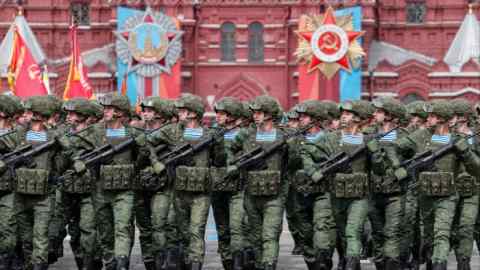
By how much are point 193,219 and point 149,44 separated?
2584cm

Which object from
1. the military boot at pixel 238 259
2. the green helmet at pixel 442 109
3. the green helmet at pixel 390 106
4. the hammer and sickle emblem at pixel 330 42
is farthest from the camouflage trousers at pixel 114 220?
the hammer and sickle emblem at pixel 330 42

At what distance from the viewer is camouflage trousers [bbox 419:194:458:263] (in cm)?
1241

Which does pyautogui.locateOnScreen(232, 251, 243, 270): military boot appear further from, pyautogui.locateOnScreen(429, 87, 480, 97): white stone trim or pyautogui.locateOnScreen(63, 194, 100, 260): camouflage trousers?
pyautogui.locateOnScreen(429, 87, 480, 97): white stone trim

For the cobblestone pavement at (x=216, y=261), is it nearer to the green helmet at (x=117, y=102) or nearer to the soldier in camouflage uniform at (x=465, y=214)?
the soldier in camouflage uniform at (x=465, y=214)

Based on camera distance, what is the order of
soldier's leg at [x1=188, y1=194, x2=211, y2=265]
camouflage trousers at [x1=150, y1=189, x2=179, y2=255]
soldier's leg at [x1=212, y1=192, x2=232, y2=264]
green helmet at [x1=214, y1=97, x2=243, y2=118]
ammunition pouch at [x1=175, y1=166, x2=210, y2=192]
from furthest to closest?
green helmet at [x1=214, y1=97, x2=243, y2=118]
soldier's leg at [x1=212, y1=192, x2=232, y2=264]
camouflage trousers at [x1=150, y1=189, x2=179, y2=255]
ammunition pouch at [x1=175, y1=166, x2=210, y2=192]
soldier's leg at [x1=188, y1=194, x2=211, y2=265]

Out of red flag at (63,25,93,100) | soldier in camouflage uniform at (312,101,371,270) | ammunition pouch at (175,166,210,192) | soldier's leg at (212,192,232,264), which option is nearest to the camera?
soldier in camouflage uniform at (312,101,371,270)

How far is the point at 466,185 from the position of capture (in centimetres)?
1281

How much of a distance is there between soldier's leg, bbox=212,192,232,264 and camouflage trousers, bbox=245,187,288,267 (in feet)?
1.78

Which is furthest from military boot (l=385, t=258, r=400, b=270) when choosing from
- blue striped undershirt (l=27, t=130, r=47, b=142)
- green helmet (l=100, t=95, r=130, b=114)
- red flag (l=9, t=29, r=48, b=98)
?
red flag (l=9, t=29, r=48, b=98)

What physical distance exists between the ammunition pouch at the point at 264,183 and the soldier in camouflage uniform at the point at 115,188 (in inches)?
54.4

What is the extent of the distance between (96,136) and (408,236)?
12.9 feet

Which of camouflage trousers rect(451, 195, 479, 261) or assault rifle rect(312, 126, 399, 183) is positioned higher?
assault rifle rect(312, 126, 399, 183)

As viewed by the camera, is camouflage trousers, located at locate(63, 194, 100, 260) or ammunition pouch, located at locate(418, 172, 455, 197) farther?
camouflage trousers, located at locate(63, 194, 100, 260)

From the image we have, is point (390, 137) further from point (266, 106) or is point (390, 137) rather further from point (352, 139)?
point (266, 106)
